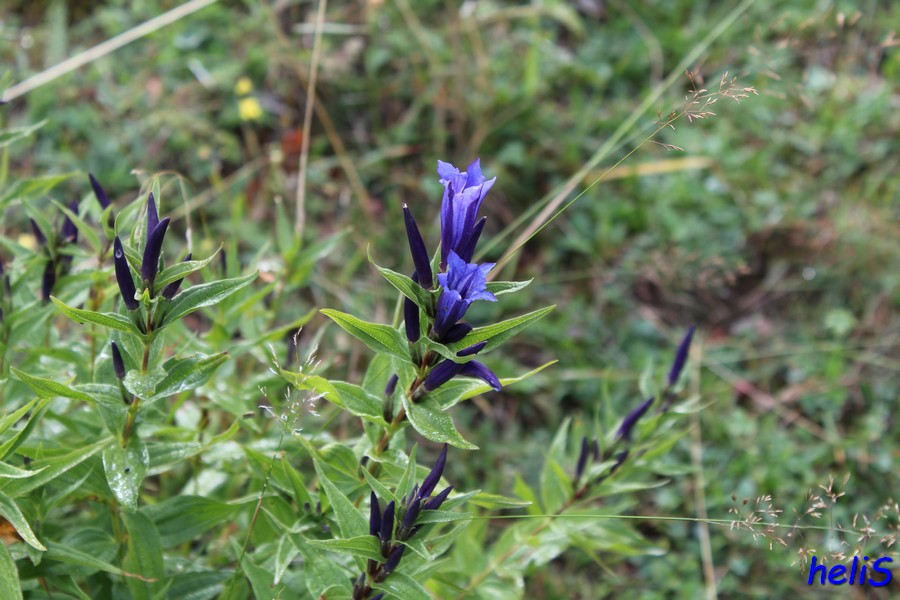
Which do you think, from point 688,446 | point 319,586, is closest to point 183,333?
point 319,586

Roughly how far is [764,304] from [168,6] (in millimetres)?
2574

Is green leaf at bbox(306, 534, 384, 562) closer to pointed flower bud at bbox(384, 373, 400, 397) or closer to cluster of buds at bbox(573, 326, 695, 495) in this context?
pointed flower bud at bbox(384, 373, 400, 397)

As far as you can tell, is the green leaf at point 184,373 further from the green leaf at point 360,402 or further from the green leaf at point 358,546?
the green leaf at point 358,546

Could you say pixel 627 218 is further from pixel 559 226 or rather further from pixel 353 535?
pixel 353 535

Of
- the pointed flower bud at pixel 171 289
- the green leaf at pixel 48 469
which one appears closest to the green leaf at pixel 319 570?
the green leaf at pixel 48 469

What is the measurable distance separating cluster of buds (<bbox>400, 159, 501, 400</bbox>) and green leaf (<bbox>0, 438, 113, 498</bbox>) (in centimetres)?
54

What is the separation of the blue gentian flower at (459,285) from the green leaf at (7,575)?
70 centimetres

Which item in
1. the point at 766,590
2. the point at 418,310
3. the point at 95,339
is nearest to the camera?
the point at 418,310

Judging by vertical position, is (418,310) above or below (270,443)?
above

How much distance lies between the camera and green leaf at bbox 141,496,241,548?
1.43 meters

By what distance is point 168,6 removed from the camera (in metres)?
3.38

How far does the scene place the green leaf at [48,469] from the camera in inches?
48.2

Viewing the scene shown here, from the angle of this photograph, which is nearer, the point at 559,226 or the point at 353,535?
the point at 353,535

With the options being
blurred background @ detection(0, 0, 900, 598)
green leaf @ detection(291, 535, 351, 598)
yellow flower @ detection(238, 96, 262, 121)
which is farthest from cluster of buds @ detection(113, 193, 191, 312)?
yellow flower @ detection(238, 96, 262, 121)
